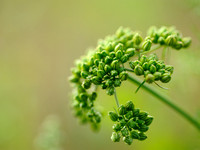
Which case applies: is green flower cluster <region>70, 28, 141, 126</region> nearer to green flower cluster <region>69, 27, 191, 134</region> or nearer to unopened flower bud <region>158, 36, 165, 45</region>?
green flower cluster <region>69, 27, 191, 134</region>

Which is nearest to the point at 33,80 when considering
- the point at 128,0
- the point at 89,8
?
the point at 89,8

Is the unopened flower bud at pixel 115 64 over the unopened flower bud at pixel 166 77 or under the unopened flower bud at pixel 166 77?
over

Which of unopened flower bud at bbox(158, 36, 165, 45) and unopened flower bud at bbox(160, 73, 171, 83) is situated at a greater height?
unopened flower bud at bbox(158, 36, 165, 45)

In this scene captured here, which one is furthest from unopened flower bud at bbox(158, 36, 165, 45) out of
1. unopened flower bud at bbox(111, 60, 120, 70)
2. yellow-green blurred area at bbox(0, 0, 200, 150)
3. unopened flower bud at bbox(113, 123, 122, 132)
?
unopened flower bud at bbox(113, 123, 122, 132)

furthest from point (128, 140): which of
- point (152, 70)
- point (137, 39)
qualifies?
point (137, 39)

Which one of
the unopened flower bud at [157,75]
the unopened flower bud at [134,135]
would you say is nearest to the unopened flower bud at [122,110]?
the unopened flower bud at [134,135]

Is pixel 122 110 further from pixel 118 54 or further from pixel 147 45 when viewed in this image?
pixel 147 45

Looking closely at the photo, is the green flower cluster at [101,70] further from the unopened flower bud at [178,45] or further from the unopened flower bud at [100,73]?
the unopened flower bud at [178,45]
